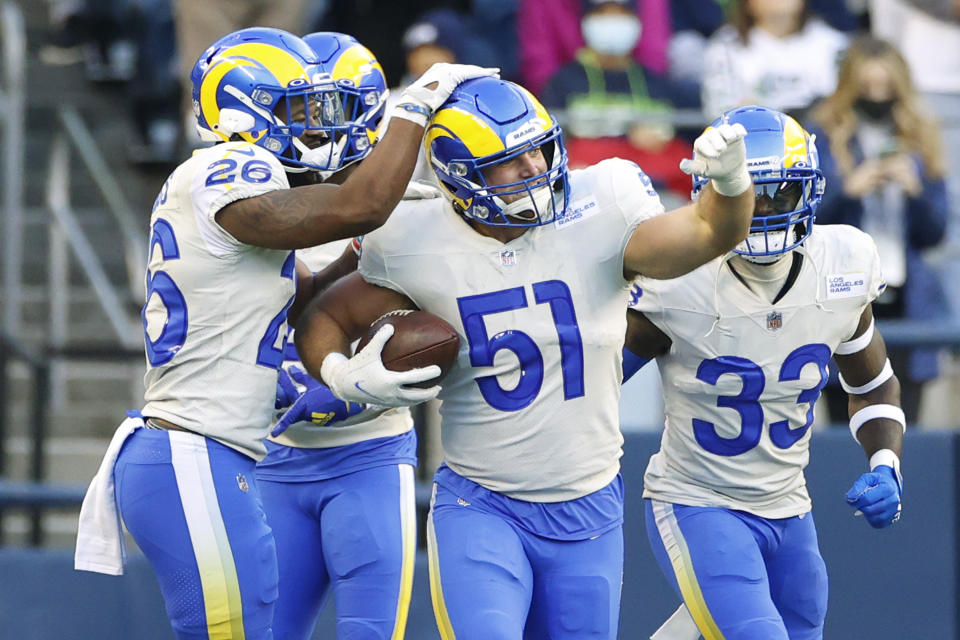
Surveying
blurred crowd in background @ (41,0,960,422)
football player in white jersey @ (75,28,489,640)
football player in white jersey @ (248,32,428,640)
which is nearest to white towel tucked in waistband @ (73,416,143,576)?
football player in white jersey @ (75,28,489,640)

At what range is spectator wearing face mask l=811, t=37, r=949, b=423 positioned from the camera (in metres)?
6.22

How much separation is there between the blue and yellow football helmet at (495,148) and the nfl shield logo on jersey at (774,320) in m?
0.78

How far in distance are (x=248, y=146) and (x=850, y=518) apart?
302cm

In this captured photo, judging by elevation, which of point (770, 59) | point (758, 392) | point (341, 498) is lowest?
point (341, 498)

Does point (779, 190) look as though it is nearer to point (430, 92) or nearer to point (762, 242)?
point (762, 242)

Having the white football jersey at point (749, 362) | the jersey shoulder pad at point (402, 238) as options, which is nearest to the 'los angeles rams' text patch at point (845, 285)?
the white football jersey at point (749, 362)

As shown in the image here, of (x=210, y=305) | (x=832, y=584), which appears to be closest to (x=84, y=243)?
(x=832, y=584)

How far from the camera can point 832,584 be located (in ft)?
18.9

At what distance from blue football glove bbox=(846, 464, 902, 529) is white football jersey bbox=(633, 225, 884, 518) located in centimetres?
20

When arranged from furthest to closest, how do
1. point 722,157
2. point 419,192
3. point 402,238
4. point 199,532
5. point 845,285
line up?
point 845,285, point 419,192, point 402,238, point 199,532, point 722,157

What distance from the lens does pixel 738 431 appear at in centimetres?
429

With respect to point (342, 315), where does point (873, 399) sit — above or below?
below

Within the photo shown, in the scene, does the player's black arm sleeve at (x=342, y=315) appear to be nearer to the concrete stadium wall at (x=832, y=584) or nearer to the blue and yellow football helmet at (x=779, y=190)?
the blue and yellow football helmet at (x=779, y=190)

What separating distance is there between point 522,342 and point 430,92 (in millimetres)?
654
